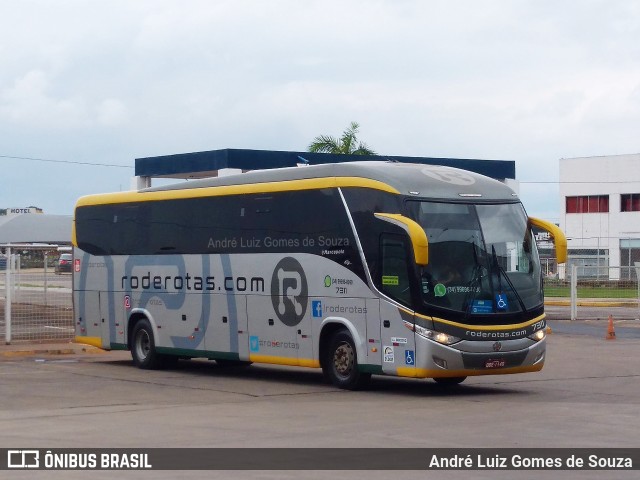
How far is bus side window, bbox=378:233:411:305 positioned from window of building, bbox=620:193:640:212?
62849mm

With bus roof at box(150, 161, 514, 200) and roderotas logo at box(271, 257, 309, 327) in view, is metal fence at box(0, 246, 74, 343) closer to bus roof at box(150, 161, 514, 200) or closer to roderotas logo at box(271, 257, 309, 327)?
roderotas logo at box(271, 257, 309, 327)

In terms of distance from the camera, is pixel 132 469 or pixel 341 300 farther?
pixel 341 300

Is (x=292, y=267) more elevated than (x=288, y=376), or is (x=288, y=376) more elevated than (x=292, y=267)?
(x=292, y=267)

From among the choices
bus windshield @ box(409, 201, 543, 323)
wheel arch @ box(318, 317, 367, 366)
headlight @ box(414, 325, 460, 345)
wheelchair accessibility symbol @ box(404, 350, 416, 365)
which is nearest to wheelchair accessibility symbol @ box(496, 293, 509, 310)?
bus windshield @ box(409, 201, 543, 323)

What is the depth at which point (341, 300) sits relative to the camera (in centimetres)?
1808

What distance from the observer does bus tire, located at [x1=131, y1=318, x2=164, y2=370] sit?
22.4 meters

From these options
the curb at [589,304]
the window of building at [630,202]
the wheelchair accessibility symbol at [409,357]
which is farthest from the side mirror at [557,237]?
the window of building at [630,202]

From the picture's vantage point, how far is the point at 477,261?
17172 mm

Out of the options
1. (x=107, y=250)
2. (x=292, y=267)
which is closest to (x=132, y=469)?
(x=292, y=267)

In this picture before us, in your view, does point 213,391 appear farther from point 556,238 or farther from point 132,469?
point 132,469

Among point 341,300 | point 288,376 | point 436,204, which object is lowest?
point 288,376

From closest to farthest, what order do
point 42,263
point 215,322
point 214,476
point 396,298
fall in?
1. point 214,476
2. point 396,298
3. point 215,322
4. point 42,263

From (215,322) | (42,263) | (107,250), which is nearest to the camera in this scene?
(215,322)

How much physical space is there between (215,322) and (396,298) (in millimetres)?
4777
